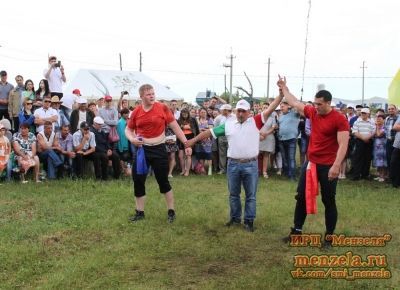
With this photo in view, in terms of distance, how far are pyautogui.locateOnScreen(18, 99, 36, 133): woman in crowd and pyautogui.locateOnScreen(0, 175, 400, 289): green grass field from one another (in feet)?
5.62

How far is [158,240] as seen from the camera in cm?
694

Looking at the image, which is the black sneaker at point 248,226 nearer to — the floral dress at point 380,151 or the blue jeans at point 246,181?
the blue jeans at point 246,181

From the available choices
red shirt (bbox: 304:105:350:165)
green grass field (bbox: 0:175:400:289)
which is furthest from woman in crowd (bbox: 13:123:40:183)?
red shirt (bbox: 304:105:350:165)

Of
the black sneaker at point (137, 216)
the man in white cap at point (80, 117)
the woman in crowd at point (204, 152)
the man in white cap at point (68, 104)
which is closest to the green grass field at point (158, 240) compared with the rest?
the black sneaker at point (137, 216)

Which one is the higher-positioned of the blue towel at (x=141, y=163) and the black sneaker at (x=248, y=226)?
the blue towel at (x=141, y=163)

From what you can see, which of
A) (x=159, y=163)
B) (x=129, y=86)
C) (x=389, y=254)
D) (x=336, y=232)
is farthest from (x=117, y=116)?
(x=129, y=86)

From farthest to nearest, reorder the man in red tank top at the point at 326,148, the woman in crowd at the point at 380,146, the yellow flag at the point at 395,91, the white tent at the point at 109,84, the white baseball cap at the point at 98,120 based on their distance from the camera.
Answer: the white tent at the point at 109,84 < the woman in crowd at the point at 380,146 < the white baseball cap at the point at 98,120 < the man in red tank top at the point at 326,148 < the yellow flag at the point at 395,91

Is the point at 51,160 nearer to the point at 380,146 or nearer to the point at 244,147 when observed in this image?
the point at 244,147

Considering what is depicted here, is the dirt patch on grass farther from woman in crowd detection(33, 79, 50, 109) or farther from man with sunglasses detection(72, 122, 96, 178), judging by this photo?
woman in crowd detection(33, 79, 50, 109)

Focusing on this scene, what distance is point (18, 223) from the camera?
782 cm

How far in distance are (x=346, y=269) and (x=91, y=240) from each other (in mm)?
3380

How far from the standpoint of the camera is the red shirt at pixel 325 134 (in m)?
6.43

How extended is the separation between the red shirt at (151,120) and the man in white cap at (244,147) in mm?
508

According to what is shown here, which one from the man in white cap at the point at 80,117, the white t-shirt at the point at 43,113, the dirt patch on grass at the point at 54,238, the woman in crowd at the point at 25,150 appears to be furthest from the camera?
the man in white cap at the point at 80,117
